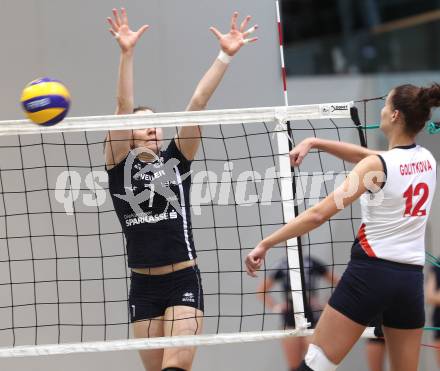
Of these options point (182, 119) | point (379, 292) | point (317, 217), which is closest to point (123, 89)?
point (182, 119)

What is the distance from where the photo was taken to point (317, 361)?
3.49 meters

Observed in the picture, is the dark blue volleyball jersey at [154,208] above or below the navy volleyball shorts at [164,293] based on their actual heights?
above

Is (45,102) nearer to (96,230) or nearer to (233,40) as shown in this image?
(233,40)

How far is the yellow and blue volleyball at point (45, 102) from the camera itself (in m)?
3.97

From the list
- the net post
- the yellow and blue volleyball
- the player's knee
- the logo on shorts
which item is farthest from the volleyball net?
the player's knee

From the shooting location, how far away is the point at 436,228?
5.46 metres

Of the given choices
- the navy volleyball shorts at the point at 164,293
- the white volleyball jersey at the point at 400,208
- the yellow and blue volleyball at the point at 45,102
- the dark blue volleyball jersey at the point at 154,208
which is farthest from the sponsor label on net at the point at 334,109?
the yellow and blue volleyball at the point at 45,102

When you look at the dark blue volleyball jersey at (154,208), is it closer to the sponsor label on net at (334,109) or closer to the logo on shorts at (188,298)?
the logo on shorts at (188,298)

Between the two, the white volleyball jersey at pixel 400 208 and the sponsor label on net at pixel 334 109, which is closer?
the white volleyball jersey at pixel 400 208

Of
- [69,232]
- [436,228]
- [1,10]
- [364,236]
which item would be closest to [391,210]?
[364,236]

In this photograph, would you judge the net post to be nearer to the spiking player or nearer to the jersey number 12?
the spiking player

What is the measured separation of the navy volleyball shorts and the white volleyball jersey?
3.19 feet

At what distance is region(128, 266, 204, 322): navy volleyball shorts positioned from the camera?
163 inches

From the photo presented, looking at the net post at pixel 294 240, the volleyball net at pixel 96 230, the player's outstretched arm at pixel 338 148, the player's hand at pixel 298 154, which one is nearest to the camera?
the player's hand at pixel 298 154
